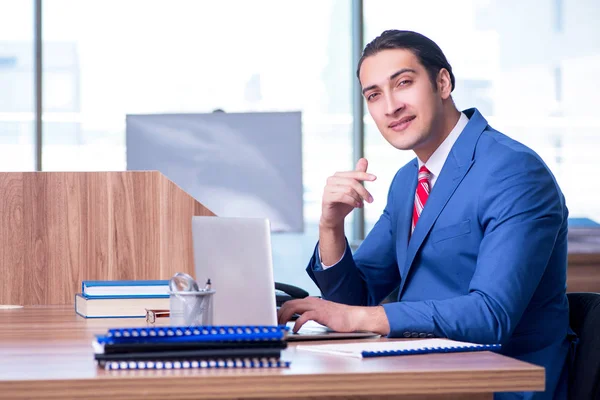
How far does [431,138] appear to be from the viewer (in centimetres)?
197

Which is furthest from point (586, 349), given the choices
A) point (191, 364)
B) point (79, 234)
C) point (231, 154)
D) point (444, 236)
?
point (231, 154)

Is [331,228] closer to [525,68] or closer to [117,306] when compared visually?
[117,306]

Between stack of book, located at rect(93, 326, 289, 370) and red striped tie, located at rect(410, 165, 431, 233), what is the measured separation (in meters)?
0.97

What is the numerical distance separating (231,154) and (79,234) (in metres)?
2.27

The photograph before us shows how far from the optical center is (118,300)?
1881mm

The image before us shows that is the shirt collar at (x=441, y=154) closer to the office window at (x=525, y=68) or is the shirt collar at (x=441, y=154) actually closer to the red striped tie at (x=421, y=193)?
the red striped tie at (x=421, y=193)

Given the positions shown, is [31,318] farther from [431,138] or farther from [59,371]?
[431,138]

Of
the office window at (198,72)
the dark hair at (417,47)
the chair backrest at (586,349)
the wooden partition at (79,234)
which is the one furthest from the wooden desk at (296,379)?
the office window at (198,72)

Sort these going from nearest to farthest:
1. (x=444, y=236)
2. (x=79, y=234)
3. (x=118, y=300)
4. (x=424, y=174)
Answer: (x=444, y=236) < (x=118, y=300) < (x=424, y=174) < (x=79, y=234)

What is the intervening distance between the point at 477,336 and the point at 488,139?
560 millimetres

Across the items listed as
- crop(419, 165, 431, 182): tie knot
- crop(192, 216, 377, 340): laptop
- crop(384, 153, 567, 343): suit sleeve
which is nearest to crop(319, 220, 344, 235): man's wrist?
crop(419, 165, 431, 182): tie knot

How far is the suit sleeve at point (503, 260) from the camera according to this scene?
1416mm

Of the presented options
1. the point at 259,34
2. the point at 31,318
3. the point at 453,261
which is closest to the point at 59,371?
the point at 31,318

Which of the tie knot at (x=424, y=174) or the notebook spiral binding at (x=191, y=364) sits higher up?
the tie knot at (x=424, y=174)
